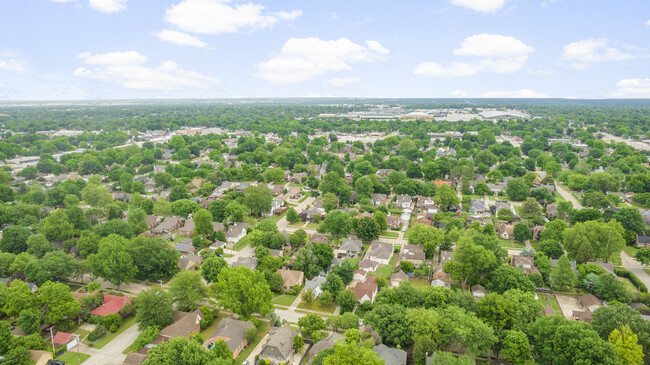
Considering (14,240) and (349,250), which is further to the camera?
(349,250)

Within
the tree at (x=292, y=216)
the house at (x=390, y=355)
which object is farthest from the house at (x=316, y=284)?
the tree at (x=292, y=216)

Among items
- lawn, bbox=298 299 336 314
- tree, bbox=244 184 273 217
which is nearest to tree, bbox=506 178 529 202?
tree, bbox=244 184 273 217

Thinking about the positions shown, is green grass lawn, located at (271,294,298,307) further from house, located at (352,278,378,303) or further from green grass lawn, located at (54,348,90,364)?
green grass lawn, located at (54,348,90,364)

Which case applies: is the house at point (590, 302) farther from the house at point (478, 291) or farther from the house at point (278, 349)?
the house at point (278, 349)

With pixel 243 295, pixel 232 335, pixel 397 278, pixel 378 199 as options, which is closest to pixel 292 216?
pixel 378 199

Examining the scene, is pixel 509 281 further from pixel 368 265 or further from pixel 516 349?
pixel 368 265

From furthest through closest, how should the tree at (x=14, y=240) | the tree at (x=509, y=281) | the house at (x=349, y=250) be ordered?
A: the house at (x=349, y=250), the tree at (x=14, y=240), the tree at (x=509, y=281)

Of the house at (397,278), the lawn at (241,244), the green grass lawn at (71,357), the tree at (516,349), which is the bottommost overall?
the green grass lawn at (71,357)
